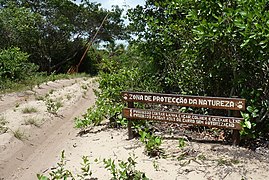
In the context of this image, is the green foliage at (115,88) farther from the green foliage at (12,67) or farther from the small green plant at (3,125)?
the green foliage at (12,67)

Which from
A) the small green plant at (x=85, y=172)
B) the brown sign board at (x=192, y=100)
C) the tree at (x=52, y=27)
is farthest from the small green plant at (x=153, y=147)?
the tree at (x=52, y=27)

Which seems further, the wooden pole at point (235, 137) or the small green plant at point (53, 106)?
the small green plant at point (53, 106)

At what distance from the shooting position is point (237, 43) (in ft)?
15.1

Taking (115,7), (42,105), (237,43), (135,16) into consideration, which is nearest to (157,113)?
(237,43)

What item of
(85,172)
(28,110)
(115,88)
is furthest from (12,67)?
(85,172)

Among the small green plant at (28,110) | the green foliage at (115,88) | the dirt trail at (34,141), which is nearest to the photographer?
the dirt trail at (34,141)

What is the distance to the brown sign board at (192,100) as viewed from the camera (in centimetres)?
452

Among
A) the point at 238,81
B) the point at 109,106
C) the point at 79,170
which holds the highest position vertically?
the point at 238,81

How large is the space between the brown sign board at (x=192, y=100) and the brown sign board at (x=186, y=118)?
0.54ft

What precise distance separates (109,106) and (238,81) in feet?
9.13

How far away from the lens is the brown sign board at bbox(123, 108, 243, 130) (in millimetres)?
4574

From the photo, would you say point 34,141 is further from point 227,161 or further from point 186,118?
point 227,161

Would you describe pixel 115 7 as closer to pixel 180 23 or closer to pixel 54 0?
pixel 54 0

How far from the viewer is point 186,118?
487 centimetres
